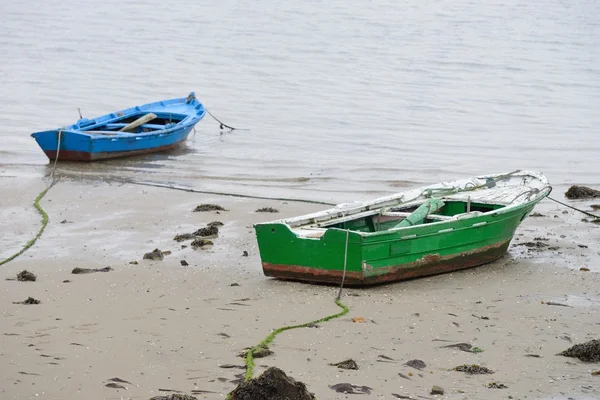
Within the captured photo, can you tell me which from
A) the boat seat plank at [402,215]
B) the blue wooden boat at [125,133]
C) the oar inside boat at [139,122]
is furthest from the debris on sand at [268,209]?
the oar inside boat at [139,122]

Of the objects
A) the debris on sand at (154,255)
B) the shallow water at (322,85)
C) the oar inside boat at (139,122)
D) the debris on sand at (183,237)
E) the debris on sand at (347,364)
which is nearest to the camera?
the debris on sand at (347,364)

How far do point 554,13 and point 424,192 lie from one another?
40.6 m

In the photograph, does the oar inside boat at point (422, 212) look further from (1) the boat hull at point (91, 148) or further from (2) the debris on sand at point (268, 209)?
(1) the boat hull at point (91, 148)

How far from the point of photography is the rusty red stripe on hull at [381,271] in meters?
9.62

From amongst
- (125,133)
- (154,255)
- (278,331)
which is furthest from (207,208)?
(278,331)

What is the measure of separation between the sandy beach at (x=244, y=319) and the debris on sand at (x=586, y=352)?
0.28 ft

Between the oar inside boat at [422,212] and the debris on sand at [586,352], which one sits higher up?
the oar inside boat at [422,212]

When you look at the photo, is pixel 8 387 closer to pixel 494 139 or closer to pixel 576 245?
pixel 576 245

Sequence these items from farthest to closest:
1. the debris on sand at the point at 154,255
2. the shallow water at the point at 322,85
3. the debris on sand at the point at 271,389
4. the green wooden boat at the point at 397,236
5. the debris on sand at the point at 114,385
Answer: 1. the shallow water at the point at 322,85
2. the debris on sand at the point at 154,255
3. the green wooden boat at the point at 397,236
4. the debris on sand at the point at 114,385
5. the debris on sand at the point at 271,389

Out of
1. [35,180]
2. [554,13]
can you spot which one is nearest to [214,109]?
[35,180]

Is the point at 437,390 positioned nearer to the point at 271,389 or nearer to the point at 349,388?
the point at 349,388

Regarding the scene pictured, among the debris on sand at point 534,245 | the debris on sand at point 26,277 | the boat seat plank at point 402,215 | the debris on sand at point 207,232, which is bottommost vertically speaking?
the debris on sand at point 26,277

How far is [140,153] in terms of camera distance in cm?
1767

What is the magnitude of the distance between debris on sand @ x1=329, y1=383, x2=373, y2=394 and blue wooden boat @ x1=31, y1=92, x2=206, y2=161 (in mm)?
10579
